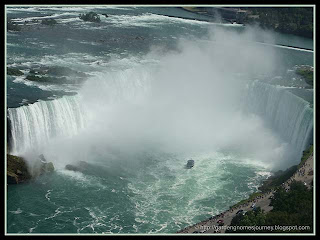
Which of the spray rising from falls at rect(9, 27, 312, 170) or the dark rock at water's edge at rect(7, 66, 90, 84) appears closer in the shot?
the spray rising from falls at rect(9, 27, 312, 170)

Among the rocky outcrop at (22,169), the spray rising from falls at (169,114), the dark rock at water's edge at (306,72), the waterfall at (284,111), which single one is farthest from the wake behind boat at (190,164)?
the dark rock at water's edge at (306,72)

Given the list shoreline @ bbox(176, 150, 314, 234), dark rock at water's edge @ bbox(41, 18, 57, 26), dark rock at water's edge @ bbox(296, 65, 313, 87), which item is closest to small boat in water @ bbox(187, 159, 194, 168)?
shoreline @ bbox(176, 150, 314, 234)

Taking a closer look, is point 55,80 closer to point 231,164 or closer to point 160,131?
point 160,131

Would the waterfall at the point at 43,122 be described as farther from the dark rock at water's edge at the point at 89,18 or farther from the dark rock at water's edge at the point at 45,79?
the dark rock at water's edge at the point at 89,18

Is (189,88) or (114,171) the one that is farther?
(189,88)

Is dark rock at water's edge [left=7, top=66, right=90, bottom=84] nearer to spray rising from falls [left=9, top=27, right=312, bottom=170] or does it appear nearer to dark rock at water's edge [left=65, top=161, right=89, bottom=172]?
spray rising from falls [left=9, top=27, right=312, bottom=170]

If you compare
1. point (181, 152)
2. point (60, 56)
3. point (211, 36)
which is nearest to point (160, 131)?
point (181, 152)
